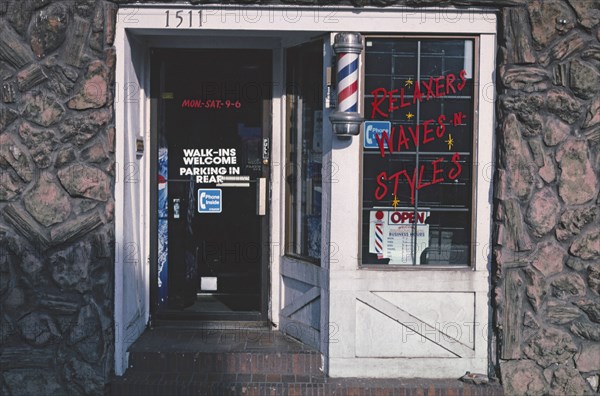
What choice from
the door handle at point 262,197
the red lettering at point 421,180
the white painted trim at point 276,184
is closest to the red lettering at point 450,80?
the red lettering at point 421,180

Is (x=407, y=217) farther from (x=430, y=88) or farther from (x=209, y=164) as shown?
(x=209, y=164)

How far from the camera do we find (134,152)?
23.4 ft

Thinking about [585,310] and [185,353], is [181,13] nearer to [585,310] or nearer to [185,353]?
[185,353]

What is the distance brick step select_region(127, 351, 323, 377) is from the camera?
6.85 metres

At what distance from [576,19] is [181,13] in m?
3.06

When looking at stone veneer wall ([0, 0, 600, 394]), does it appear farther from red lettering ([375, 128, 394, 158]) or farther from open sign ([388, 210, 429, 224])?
red lettering ([375, 128, 394, 158])

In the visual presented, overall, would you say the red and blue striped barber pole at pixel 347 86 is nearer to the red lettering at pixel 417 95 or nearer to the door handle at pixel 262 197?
the red lettering at pixel 417 95

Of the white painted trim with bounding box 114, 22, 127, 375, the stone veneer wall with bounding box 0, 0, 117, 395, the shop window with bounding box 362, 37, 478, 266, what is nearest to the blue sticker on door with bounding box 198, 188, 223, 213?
the white painted trim with bounding box 114, 22, 127, 375

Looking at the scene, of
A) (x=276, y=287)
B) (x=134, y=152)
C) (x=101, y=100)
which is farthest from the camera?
(x=276, y=287)

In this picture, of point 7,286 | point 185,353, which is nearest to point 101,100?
point 7,286

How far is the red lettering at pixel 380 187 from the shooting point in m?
6.86

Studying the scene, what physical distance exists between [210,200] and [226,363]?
1.57m

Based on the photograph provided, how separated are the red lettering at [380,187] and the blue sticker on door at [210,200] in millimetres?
1570

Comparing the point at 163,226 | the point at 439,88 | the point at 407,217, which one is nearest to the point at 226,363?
the point at 163,226
